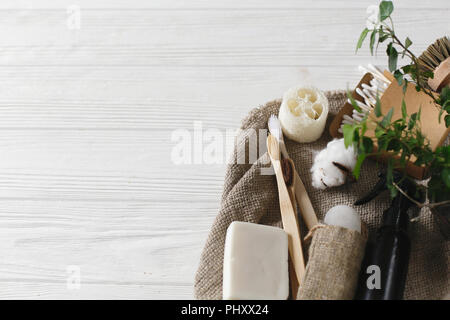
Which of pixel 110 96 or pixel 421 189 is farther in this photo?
pixel 110 96

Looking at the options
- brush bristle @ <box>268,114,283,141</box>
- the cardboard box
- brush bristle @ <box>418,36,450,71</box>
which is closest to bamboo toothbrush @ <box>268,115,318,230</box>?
brush bristle @ <box>268,114,283,141</box>

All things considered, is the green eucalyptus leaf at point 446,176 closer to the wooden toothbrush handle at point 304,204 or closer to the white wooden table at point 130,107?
the wooden toothbrush handle at point 304,204

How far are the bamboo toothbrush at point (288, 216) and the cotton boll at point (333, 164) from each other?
0.16ft

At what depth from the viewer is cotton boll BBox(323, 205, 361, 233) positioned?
58cm

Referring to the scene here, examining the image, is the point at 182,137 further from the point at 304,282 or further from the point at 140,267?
the point at 304,282

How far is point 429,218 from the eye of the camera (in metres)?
0.62

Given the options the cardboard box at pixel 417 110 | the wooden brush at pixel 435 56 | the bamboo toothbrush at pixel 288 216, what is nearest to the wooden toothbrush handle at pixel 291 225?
the bamboo toothbrush at pixel 288 216

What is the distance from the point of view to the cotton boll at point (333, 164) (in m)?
0.63

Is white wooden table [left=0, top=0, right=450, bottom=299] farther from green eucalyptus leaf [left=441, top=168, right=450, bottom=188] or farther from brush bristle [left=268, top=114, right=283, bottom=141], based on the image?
green eucalyptus leaf [left=441, top=168, right=450, bottom=188]

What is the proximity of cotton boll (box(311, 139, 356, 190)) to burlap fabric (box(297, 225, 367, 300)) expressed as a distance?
0.09 meters

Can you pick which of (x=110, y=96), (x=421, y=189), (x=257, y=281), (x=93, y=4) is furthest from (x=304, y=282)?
(x=93, y=4)
